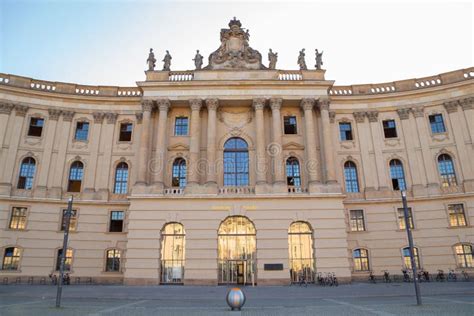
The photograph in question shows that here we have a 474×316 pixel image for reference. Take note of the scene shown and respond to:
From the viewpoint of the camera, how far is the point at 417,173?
34062 mm

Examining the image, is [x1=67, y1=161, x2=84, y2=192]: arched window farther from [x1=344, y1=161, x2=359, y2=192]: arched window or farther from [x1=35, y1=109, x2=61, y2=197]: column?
[x1=344, y1=161, x2=359, y2=192]: arched window

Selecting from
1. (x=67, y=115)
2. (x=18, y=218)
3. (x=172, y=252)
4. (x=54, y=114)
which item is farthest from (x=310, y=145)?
(x=18, y=218)

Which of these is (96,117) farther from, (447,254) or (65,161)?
(447,254)

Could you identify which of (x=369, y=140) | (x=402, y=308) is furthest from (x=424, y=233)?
(x=402, y=308)

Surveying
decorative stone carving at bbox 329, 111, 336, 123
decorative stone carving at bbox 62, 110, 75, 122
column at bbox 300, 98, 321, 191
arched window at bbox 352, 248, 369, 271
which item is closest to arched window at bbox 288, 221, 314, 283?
column at bbox 300, 98, 321, 191

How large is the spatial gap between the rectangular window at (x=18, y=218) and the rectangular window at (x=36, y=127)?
775 centimetres

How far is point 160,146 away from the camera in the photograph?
32.5 meters

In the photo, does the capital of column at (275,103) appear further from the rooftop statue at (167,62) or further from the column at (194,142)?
the rooftop statue at (167,62)

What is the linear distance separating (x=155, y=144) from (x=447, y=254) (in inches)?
1168

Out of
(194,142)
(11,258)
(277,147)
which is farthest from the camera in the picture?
(277,147)

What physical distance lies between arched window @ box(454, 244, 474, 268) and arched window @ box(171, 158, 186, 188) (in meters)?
26.4

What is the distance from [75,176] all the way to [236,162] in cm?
1663

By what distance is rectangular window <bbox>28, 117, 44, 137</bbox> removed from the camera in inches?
1369

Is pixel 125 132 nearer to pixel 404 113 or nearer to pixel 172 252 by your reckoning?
pixel 172 252
